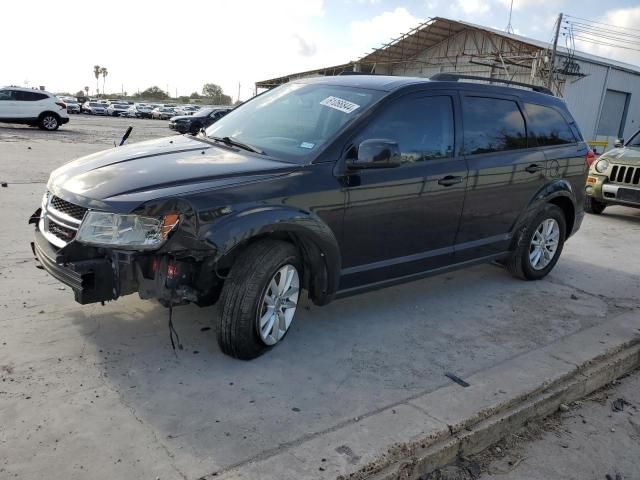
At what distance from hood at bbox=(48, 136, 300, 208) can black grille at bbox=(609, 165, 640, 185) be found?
24.5 ft

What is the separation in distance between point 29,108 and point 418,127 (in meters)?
22.9

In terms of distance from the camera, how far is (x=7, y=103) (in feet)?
73.4

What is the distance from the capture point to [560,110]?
5.70 m

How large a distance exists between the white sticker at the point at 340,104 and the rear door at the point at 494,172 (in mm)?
1090

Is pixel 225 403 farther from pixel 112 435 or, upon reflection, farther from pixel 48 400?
pixel 48 400

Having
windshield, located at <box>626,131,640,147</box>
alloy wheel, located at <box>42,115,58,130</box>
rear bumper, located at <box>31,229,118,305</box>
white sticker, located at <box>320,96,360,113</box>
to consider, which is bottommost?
alloy wheel, located at <box>42,115,58,130</box>

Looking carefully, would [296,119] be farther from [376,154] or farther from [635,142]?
[635,142]

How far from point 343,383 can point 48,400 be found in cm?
166

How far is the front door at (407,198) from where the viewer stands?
3928 mm

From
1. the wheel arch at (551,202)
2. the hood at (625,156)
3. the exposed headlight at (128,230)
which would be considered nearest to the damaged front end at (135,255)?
the exposed headlight at (128,230)

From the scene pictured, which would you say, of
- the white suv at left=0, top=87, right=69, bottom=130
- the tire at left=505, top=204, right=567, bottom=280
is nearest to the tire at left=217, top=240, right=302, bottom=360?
the tire at left=505, top=204, right=567, bottom=280

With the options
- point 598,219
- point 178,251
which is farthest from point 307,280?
point 598,219

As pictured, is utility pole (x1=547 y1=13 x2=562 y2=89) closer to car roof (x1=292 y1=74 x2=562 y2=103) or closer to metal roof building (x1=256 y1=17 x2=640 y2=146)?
metal roof building (x1=256 y1=17 x2=640 y2=146)

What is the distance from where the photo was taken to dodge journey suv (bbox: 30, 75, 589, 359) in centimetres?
315
